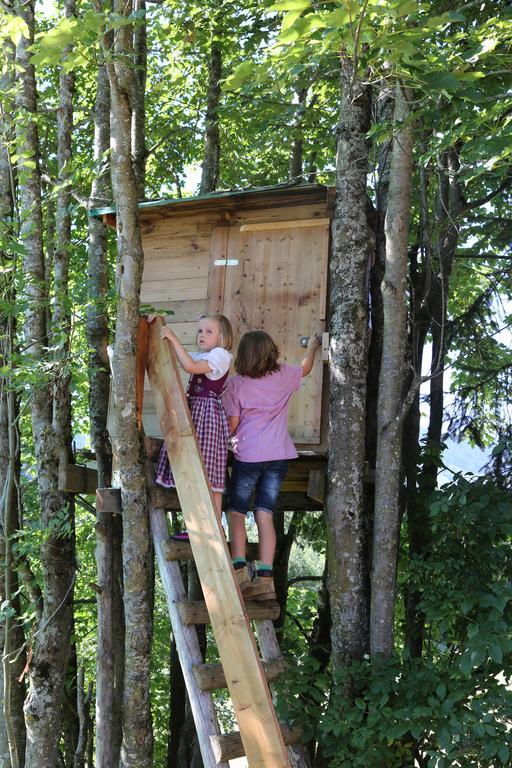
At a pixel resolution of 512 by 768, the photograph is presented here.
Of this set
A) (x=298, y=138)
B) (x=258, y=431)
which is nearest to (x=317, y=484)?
(x=258, y=431)

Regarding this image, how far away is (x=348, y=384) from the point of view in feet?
20.0

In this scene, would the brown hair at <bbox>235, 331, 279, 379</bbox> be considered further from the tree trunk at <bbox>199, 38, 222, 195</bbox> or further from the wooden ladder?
the tree trunk at <bbox>199, 38, 222, 195</bbox>

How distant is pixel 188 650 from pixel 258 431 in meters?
1.62

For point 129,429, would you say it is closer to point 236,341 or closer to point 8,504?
point 236,341

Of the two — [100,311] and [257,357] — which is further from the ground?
[100,311]

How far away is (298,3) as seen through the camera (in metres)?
3.94

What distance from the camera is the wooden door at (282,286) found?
6934 millimetres

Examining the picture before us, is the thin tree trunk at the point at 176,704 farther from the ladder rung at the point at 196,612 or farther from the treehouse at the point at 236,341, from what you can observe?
the ladder rung at the point at 196,612

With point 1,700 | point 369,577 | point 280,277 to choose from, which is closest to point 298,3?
point 280,277

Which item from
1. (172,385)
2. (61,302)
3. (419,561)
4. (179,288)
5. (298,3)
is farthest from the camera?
(179,288)

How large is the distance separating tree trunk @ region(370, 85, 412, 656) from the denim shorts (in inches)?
32.8

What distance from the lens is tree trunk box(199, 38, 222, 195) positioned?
11.0m

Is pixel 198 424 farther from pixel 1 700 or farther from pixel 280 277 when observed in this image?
pixel 1 700

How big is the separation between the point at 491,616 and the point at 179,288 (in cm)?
422
